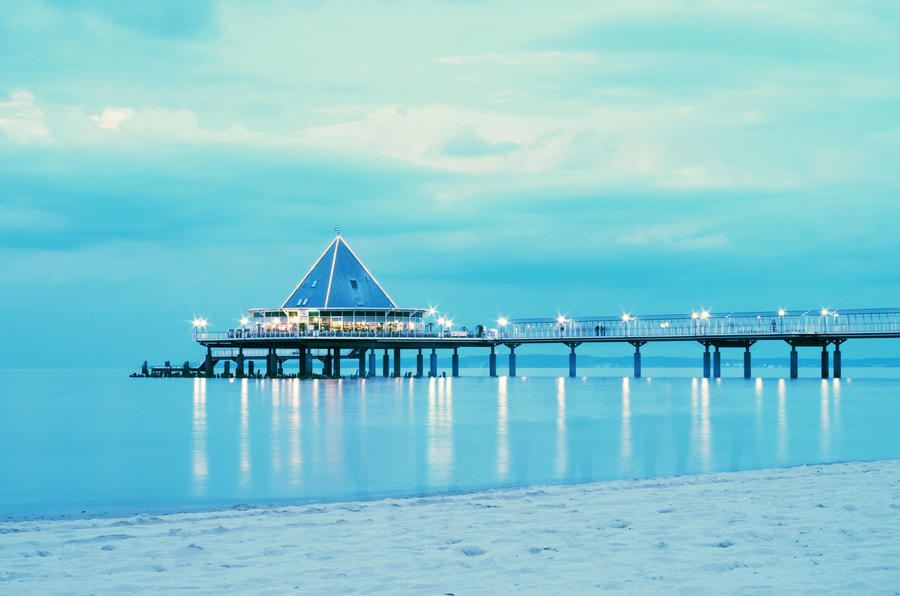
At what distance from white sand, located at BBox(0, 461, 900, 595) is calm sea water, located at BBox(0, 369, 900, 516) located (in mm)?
3695

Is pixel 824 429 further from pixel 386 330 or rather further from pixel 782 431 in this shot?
pixel 386 330

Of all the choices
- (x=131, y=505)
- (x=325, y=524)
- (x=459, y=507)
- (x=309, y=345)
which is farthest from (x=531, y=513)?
(x=309, y=345)

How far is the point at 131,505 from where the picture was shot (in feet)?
44.7

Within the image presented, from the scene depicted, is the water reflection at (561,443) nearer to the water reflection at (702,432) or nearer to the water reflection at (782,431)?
the water reflection at (702,432)

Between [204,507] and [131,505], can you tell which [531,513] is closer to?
[204,507]

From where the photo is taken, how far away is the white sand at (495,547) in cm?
702

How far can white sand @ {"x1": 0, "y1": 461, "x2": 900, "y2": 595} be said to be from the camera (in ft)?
23.0

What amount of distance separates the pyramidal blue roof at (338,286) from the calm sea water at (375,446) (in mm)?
31857

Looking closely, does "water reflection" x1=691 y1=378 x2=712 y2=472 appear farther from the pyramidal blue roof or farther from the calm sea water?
the pyramidal blue roof

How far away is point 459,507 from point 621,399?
3619 centimetres

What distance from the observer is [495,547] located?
27.7 feet

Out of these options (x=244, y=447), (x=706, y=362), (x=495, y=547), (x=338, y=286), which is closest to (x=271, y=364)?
(x=338, y=286)

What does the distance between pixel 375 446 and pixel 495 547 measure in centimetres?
1420

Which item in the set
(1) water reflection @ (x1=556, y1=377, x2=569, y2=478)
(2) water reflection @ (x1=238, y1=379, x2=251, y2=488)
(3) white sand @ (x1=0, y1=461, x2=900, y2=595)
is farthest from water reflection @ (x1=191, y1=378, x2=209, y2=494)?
(1) water reflection @ (x1=556, y1=377, x2=569, y2=478)
